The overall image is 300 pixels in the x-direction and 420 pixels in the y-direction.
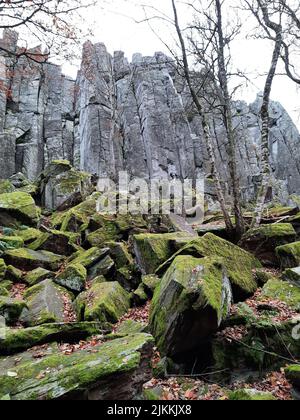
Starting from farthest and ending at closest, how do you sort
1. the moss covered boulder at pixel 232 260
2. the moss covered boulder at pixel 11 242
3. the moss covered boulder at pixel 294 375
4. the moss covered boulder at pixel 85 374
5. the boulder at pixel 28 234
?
the boulder at pixel 28 234
the moss covered boulder at pixel 11 242
the moss covered boulder at pixel 232 260
the moss covered boulder at pixel 294 375
the moss covered boulder at pixel 85 374

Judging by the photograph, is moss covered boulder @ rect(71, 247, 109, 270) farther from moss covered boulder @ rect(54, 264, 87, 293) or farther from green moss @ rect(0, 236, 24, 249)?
green moss @ rect(0, 236, 24, 249)

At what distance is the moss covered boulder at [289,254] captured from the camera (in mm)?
8523

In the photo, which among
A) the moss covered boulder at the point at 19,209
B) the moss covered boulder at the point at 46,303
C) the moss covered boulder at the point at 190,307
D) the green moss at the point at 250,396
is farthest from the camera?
the moss covered boulder at the point at 19,209

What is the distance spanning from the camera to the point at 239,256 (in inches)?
335

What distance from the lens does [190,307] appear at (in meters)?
5.63

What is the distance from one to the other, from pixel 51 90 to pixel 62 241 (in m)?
30.8

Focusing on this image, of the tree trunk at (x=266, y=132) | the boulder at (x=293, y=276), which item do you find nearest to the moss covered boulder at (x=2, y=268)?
the boulder at (x=293, y=276)

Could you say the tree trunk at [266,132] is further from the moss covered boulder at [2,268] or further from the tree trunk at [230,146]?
the moss covered boulder at [2,268]

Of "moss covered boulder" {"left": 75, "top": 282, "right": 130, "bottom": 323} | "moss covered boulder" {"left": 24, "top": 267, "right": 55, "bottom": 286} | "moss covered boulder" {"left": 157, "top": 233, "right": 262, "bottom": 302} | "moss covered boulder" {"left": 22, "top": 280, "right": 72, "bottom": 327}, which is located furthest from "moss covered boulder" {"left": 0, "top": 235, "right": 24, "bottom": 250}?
"moss covered boulder" {"left": 157, "top": 233, "right": 262, "bottom": 302}

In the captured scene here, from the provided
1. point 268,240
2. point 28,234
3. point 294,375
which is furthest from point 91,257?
point 294,375

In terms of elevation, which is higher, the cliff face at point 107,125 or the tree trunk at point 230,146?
the cliff face at point 107,125

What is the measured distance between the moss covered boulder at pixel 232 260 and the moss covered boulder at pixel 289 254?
0.73 metres

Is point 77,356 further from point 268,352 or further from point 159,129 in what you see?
point 159,129

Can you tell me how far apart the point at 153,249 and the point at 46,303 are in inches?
131
